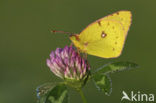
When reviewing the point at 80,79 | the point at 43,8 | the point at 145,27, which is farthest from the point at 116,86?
the point at 43,8

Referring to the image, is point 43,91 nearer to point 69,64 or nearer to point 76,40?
point 69,64

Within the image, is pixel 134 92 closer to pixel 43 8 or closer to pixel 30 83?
pixel 30 83

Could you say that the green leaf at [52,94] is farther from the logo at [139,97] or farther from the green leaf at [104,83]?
the logo at [139,97]

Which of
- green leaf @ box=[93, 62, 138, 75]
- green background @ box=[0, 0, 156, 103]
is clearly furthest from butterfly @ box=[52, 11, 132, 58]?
green background @ box=[0, 0, 156, 103]

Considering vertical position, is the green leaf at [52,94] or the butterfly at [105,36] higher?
the butterfly at [105,36]

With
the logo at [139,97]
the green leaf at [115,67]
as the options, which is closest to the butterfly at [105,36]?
the green leaf at [115,67]

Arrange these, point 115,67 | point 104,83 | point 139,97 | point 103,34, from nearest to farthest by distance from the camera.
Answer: point 104,83 < point 115,67 < point 103,34 < point 139,97

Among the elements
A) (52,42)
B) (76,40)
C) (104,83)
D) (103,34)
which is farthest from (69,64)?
(52,42)

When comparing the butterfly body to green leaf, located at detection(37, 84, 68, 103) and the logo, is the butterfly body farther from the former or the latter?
the logo
